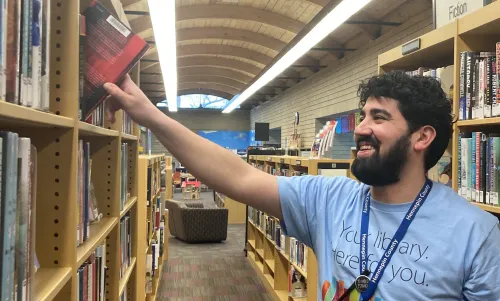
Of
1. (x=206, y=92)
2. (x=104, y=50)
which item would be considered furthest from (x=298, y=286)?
(x=206, y=92)

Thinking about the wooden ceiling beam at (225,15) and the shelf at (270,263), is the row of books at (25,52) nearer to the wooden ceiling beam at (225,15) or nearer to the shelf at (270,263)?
the shelf at (270,263)

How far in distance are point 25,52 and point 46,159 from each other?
0.35m

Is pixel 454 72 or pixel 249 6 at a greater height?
pixel 249 6

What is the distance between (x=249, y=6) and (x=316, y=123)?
152 inches

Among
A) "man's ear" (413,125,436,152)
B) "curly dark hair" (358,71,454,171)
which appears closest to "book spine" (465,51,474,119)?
"curly dark hair" (358,71,454,171)

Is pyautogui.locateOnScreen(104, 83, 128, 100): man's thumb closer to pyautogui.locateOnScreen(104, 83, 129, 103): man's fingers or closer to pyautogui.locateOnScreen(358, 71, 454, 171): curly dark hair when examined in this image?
pyautogui.locateOnScreen(104, 83, 129, 103): man's fingers

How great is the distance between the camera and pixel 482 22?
1.81 meters

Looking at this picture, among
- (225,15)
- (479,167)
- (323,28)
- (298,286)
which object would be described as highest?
(225,15)

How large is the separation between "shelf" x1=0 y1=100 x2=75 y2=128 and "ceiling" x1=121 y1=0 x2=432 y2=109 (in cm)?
267

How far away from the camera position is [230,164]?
5.27ft

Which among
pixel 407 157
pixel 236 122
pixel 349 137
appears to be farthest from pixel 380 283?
pixel 236 122

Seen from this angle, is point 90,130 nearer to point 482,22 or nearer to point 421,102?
point 421,102

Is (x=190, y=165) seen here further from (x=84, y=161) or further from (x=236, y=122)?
(x=236, y=122)

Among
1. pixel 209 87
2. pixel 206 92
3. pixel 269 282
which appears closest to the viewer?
pixel 269 282
